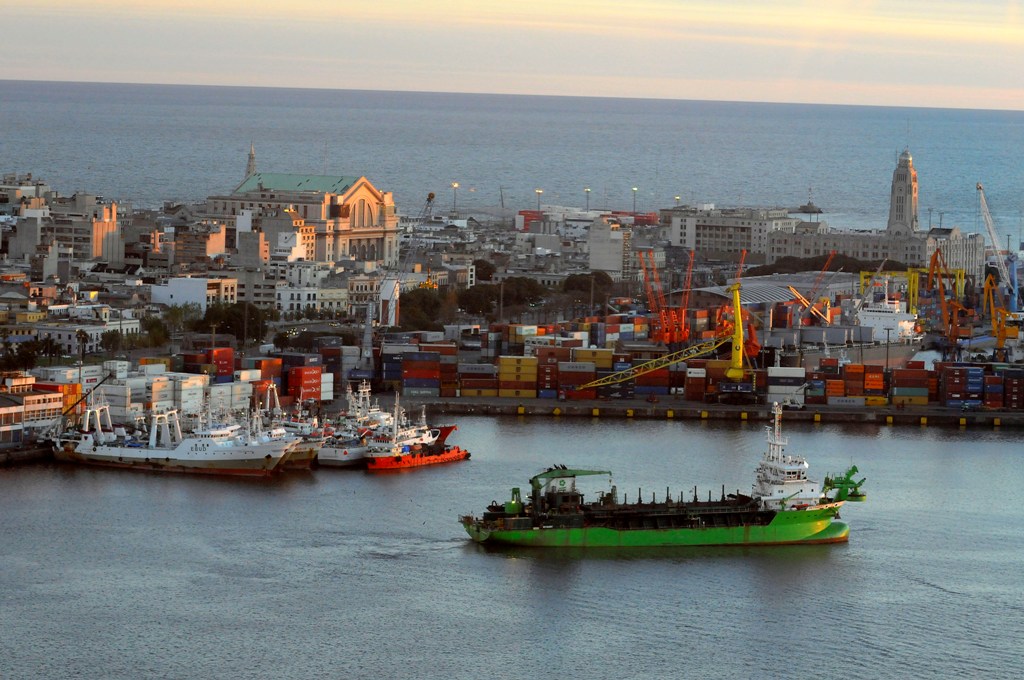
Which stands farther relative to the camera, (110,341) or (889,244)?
(889,244)

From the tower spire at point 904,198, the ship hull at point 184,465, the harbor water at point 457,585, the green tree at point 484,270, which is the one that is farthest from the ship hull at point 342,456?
the tower spire at point 904,198

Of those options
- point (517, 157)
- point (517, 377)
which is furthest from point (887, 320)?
point (517, 157)

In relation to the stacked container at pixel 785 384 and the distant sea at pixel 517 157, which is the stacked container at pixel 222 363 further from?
the distant sea at pixel 517 157

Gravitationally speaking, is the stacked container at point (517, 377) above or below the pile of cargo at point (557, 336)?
below

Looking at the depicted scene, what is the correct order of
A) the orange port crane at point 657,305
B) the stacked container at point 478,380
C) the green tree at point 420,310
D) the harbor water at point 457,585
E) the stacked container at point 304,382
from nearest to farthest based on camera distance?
the harbor water at point 457,585
the stacked container at point 304,382
the stacked container at point 478,380
the orange port crane at point 657,305
the green tree at point 420,310

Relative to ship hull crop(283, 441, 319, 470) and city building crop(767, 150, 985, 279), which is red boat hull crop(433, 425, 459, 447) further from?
city building crop(767, 150, 985, 279)

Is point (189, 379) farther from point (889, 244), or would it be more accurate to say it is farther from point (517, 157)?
point (517, 157)

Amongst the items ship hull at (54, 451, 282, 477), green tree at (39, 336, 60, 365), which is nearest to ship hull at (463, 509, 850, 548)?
ship hull at (54, 451, 282, 477)
